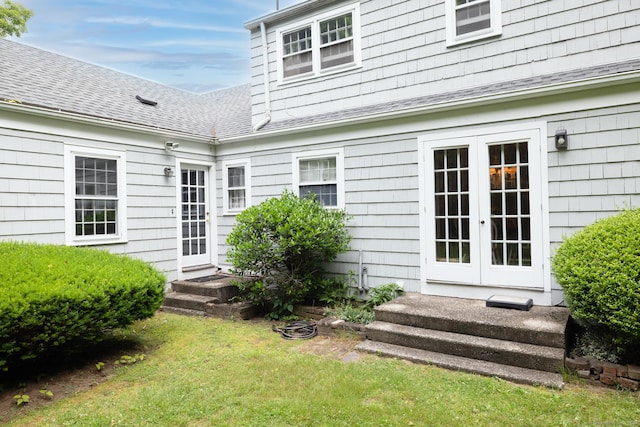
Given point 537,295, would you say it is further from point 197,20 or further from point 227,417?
point 197,20

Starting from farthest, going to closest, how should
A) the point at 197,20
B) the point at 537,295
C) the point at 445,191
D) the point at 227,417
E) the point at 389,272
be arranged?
1. the point at 197,20
2. the point at 389,272
3. the point at 445,191
4. the point at 537,295
5. the point at 227,417

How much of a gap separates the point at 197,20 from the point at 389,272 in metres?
16.5

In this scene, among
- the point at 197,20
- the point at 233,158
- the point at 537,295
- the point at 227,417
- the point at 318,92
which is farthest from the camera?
the point at 197,20

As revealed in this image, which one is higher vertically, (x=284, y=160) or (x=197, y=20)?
(x=197, y=20)

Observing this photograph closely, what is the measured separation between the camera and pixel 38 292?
142 inches

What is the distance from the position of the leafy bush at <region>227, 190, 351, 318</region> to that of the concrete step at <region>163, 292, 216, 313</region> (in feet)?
2.28

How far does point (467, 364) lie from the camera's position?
4078mm

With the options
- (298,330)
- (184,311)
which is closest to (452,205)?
(298,330)

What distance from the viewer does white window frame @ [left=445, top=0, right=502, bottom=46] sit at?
18.8 ft

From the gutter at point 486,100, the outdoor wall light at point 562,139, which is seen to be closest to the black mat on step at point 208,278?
the gutter at point 486,100

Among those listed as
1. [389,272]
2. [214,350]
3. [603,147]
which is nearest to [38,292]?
[214,350]

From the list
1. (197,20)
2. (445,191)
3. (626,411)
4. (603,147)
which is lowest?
(626,411)

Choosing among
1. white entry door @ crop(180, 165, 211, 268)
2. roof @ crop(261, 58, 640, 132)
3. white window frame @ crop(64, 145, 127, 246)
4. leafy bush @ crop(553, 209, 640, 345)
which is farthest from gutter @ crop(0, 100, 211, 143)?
leafy bush @ crop(553, 209, 640, 345)

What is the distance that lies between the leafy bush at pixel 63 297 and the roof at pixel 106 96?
2.81 meters
